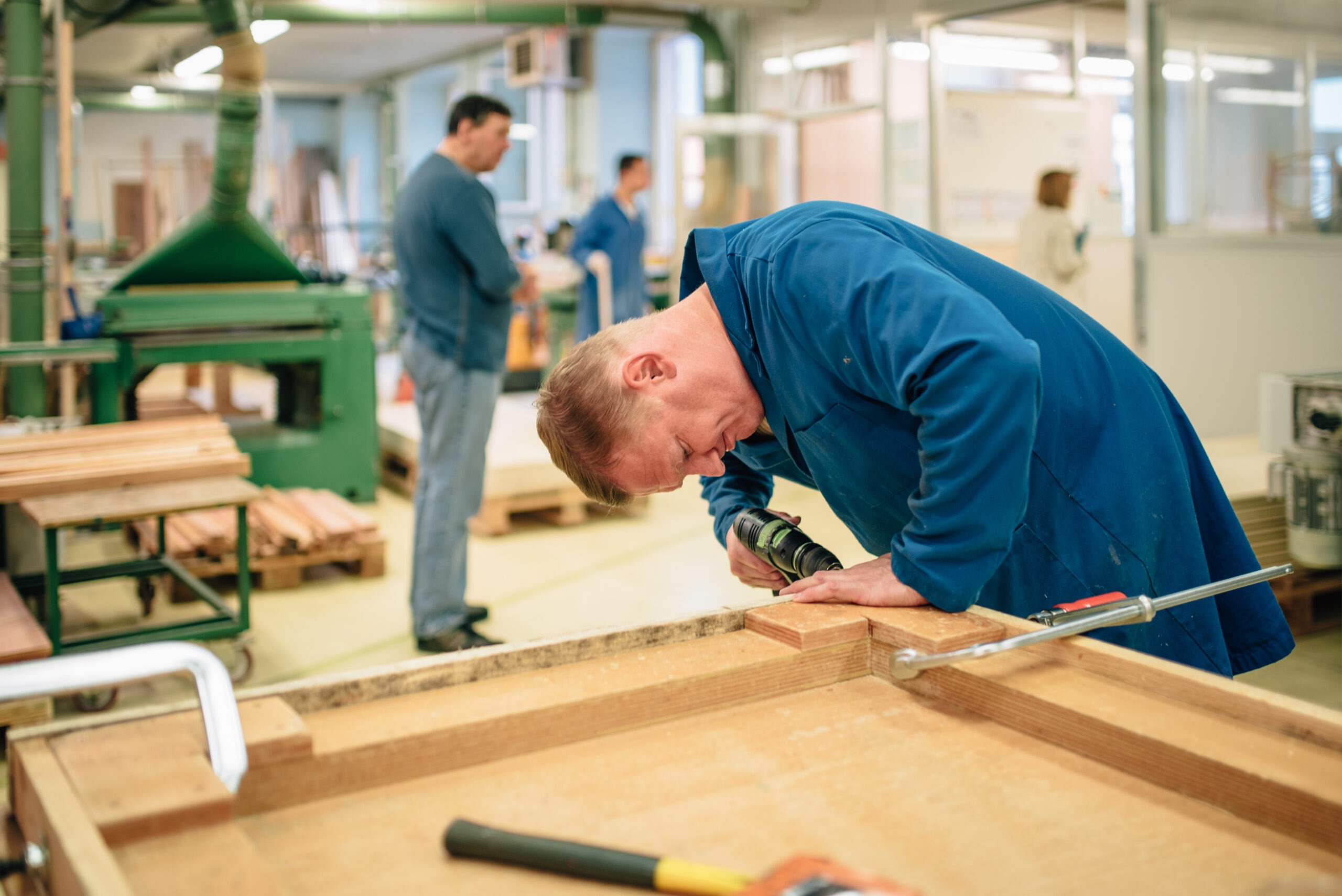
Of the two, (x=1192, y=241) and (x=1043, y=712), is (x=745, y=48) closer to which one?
(x=1192, y=241)

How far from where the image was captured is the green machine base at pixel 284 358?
A: 555 centimetres

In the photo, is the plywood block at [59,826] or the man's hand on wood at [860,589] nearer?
the plywood block at [59,826]

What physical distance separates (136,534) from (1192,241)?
18.3ft

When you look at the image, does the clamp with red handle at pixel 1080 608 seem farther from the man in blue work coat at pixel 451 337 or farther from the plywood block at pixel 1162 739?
the man in blue work coat at pixel 451 337

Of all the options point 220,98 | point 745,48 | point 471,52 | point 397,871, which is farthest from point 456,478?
point 471,52

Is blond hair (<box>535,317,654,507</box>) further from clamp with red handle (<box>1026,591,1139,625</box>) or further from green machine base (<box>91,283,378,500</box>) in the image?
green machine base (<box>91,283,378,500</box>)

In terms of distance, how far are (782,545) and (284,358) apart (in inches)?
189

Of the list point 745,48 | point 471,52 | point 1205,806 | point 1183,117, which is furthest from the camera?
point 471,52

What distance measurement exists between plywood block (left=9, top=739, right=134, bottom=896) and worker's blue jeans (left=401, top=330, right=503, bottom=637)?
3008mm

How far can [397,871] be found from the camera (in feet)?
3.25

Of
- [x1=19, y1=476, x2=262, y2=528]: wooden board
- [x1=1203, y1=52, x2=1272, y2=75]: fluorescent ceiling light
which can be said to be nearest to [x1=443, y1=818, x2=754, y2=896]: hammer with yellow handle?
[x1=19, y1=476, x2=262, y2=528]: wooden board

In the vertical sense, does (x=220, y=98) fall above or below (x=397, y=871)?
above

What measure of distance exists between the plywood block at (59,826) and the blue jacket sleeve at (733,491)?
114 centimetres

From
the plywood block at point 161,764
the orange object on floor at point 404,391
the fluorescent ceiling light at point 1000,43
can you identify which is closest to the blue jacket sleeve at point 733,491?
the plywood block at point 161,764
